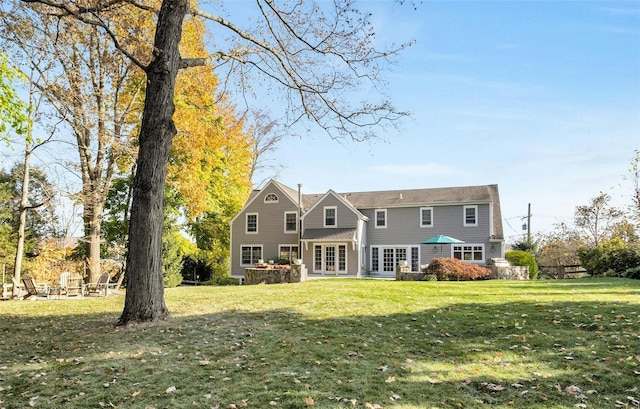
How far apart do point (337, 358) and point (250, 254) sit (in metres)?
25.7

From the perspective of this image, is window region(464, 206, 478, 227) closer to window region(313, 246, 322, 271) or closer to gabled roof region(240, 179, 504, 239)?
gabled roof region(240, 179, 504, 239)

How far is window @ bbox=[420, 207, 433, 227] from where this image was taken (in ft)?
96.2

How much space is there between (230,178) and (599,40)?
75.7ft

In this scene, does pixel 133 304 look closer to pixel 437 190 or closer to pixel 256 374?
pixel 256 374

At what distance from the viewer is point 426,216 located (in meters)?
29.5

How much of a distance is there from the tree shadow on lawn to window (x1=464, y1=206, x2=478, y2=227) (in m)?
19.7

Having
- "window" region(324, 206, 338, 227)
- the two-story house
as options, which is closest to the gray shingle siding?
the two-story house

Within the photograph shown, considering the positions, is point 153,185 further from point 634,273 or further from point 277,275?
point 634,273

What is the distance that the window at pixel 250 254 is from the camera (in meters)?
30.9

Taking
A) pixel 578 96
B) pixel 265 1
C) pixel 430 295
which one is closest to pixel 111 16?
pixel 265 1

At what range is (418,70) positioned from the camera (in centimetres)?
1070

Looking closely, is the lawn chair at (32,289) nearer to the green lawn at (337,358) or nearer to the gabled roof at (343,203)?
the green lawn at (337,358)

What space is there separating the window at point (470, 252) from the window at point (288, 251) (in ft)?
35.6

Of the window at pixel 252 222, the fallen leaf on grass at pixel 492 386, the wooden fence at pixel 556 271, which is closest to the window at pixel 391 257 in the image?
the wooden fence at pixel 556 271
